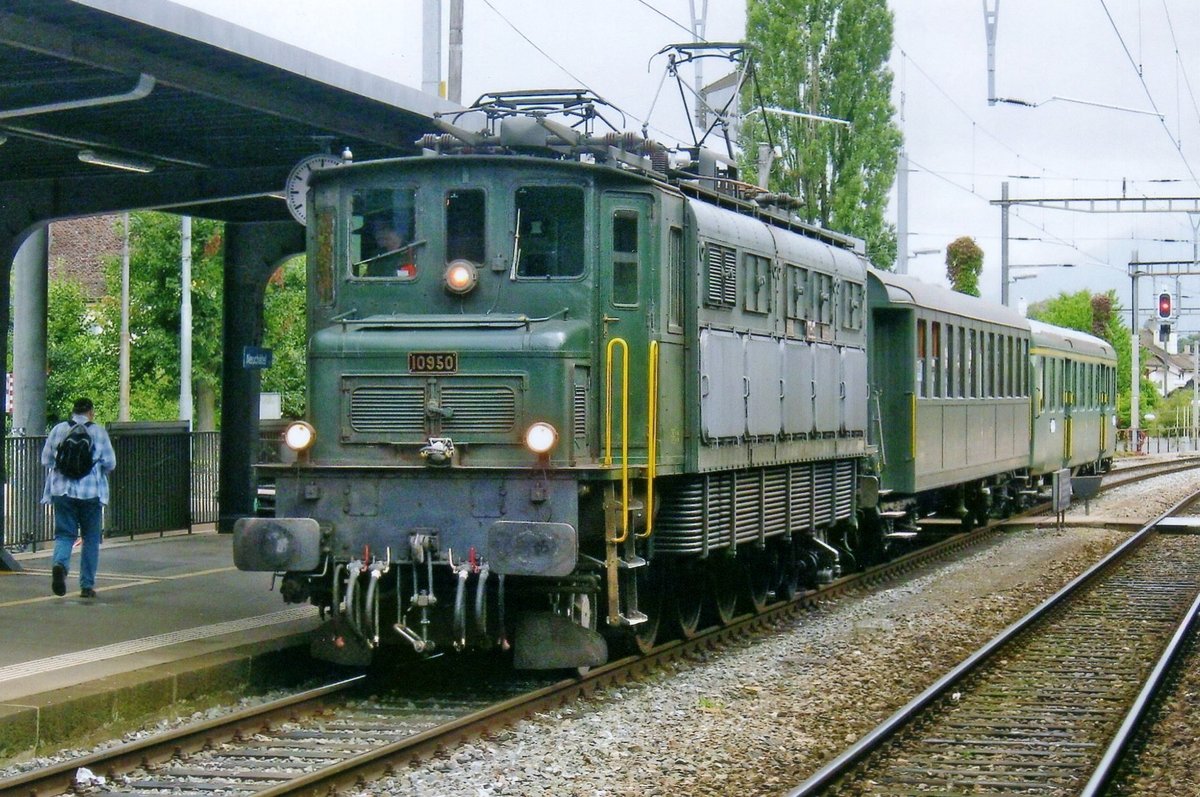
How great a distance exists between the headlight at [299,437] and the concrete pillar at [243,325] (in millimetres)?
8548

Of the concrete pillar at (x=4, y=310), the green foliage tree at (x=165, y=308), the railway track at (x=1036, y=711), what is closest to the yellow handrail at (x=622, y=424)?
the railway track at (x=1036, y=711)

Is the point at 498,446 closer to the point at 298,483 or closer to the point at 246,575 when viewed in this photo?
the point at 298,483

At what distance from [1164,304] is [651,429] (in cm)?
3743

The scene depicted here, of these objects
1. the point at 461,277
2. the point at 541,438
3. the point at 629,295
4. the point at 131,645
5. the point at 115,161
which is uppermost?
the point at 115,161

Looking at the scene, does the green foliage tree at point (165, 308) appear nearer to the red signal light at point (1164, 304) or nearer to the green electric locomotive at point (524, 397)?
the red signal light at point (1164, 304)

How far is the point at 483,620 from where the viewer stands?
9.91 metres

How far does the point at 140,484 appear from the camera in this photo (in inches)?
711

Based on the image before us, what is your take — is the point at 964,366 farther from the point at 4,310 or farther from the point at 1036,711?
the point at 4,310

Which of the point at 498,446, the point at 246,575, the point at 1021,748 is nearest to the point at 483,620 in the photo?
the point at 498,446

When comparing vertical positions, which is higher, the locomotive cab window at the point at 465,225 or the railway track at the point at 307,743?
the locomotive cab window at the point at 465,225

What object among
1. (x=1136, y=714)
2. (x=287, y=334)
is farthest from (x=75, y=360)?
(x=1136, y=714)

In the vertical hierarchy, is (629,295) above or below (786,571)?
above

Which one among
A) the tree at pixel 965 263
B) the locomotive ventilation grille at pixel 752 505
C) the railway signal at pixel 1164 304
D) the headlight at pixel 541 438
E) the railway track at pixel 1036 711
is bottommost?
the railway track at pixel 1036 711

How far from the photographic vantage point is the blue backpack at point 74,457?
42.0 feet
